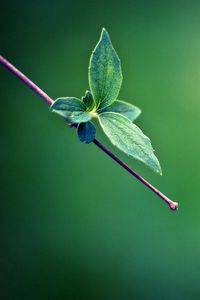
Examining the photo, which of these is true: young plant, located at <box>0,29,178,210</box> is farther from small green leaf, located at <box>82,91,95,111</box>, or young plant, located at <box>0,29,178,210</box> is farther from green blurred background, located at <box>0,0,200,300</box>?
green blurred background, located at <box>0,0,200,300</box>

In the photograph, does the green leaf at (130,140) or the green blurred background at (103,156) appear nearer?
the green leaf at (130,140)

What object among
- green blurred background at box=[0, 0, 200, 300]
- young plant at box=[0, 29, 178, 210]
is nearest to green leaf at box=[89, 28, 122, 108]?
young plant at box=[0, 29, 178, 210]

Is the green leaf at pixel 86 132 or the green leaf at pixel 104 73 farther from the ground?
the green leaf at pixel 104 73

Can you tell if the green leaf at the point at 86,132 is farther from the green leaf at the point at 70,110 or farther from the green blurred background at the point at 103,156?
the green blurred background at the point at 103,156

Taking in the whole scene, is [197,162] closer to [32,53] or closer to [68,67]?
[68,67]

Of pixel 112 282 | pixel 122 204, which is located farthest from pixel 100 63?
pixel 112 282

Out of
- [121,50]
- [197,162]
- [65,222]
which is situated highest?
[121,50]

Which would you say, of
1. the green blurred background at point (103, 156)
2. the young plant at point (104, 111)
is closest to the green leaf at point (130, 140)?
the young plant at point (104, 111)
